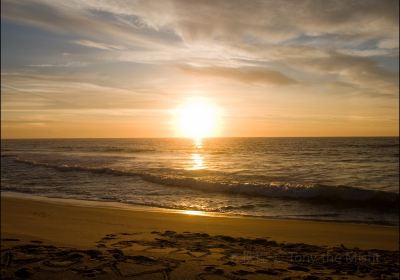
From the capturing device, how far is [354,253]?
673cm

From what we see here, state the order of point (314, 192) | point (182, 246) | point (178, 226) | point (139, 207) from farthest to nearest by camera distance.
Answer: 1. point (314, 192)
2. point (139, 207)
3. point (178, 226)
4. point (182, 246)

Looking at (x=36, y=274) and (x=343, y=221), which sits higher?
(x=36, y=274)

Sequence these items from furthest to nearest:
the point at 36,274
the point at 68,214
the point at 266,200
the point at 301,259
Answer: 1. the point at 266,200
2. the point at 68,214
3. the point at 301,259
4. the point at 36,274

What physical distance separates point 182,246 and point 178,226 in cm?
245

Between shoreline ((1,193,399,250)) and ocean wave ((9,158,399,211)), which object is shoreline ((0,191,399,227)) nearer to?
shoreline ((1,193,399,250))

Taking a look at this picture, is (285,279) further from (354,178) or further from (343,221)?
(354,178)

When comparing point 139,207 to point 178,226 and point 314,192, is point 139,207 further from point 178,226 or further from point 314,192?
point 314,192

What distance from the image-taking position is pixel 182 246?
6711 mm

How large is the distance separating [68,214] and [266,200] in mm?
7769

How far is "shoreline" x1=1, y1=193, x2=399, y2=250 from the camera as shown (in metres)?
7.99

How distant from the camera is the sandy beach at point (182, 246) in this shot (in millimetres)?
4965

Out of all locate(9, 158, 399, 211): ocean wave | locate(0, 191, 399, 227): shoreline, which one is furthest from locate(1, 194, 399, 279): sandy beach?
locate(9, 158, 399, 211): ocean wave

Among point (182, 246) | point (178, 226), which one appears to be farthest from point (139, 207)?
point (182, 246)

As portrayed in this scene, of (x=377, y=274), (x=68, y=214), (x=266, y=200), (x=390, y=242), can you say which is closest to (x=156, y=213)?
(x=68, y=214)
